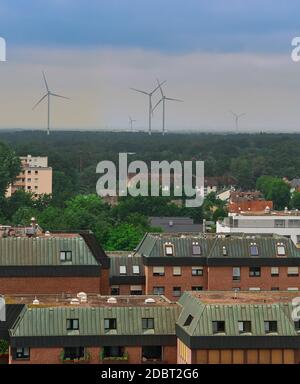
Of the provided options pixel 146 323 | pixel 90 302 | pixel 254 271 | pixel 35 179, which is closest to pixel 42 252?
pixel 90 302

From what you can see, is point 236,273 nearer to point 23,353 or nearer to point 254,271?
point 254,271

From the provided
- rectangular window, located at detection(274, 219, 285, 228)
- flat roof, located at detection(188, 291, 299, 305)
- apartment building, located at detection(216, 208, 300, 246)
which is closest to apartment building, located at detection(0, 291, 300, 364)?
flat roof, located at detection(188, 291, 299, 305)

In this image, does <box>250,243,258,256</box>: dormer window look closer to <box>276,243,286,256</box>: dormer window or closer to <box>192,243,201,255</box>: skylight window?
<box>276,243,286,256</box>: dormer window

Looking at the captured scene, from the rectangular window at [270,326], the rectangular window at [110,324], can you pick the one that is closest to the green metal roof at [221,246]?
the rectangular window at [110,324]

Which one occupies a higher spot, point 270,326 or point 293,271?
point 293,271
